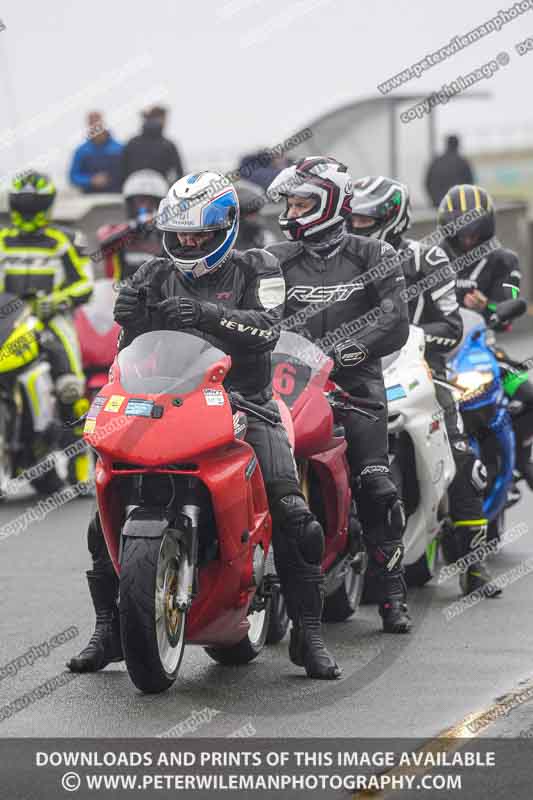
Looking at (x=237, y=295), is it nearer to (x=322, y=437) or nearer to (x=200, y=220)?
(x=200, y=220)

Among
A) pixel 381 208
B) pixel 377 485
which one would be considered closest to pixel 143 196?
pixel 381 208

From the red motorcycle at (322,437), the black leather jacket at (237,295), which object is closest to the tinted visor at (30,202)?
the red motorcycle at (322,437)

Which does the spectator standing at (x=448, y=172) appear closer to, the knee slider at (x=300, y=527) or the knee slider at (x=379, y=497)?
the knee slider at (x=379, y=497)

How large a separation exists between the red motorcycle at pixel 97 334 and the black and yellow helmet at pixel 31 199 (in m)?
0.72

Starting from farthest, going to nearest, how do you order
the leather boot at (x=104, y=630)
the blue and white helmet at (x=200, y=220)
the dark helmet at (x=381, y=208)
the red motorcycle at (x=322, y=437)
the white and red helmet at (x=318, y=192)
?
the dark helmet at (x=381, y=208) → the white and red helmet at (x=318, y=192) → the red motorcycle at (x=322, y=437) → the leather boot at (x=104, y=630) → the blue and white helmet at (x=200, y=220)

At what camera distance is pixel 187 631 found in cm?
731

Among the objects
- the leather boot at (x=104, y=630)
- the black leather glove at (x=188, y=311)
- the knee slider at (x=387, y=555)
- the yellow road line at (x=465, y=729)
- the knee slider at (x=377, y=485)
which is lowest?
the yellow road line at (x=465, y=729)

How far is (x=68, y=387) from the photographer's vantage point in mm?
13727

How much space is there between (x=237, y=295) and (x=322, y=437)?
0.85 m

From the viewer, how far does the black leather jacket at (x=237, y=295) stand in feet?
25.0

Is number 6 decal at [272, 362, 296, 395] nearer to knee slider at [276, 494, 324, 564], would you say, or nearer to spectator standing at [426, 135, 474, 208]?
knee slider at [276, 494, 324, 564]

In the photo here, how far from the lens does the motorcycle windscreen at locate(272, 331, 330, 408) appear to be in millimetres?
8320
